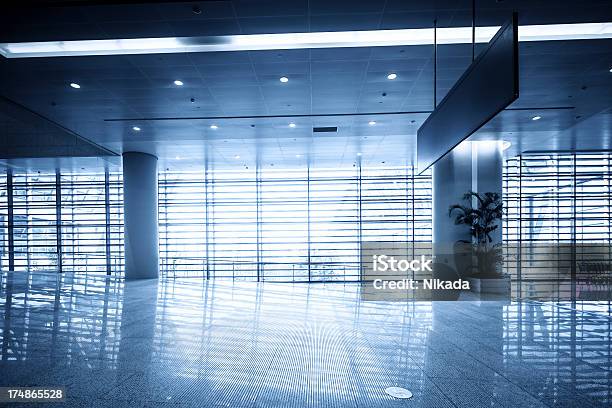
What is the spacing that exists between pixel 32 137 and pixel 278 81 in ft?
26.2

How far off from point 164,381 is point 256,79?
20.3 ft

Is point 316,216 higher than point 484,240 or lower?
higher

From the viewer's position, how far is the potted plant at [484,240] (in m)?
12.5

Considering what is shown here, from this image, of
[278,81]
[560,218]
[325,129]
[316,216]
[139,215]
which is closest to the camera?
[278,81]

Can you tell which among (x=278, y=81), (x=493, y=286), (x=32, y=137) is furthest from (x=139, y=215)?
(x=493, y=286)

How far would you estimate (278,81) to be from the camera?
8039mm

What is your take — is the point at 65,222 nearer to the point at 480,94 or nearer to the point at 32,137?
the point at 32,137

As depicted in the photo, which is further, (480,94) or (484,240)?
(484,240)

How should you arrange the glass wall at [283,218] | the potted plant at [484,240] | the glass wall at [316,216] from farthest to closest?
the glass wall at [283,218] → the glass wall at [316,216] → the potted plant at [484,240]

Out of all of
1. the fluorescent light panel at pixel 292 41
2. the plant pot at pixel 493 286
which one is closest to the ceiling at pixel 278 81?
the fluorescent light panel at pixel 292 41

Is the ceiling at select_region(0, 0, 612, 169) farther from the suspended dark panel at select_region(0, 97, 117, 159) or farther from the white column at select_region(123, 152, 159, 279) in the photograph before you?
the white column at select_region(123, 152, 159, 279)

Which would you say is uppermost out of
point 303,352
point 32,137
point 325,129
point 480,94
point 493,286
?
point 325,129

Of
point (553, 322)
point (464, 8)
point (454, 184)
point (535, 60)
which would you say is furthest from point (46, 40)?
point (454, 184)

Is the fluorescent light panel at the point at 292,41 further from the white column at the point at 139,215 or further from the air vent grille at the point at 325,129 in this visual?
the white column at the point at 139,215
